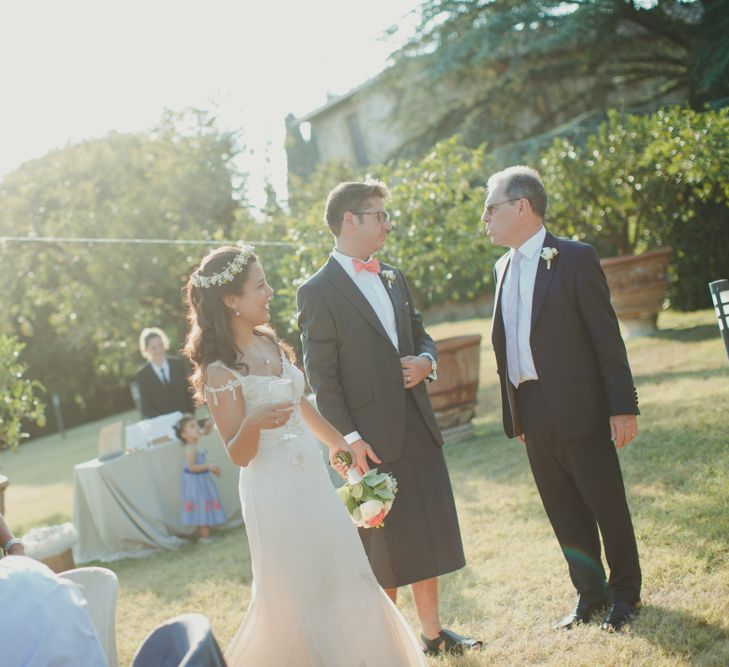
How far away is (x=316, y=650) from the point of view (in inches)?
131

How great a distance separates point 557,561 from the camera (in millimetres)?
5090

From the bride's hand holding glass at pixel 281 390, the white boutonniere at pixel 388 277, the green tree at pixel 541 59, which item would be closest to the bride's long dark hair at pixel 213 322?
the bride's hand holding glass at pixel 281 390

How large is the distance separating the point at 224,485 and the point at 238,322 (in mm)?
6027

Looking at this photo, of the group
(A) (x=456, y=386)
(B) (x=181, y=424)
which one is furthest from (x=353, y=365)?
(A) (x=456, y=386)

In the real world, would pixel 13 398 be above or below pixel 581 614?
above

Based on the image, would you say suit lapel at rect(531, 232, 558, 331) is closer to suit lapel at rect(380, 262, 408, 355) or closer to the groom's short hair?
suit lapel at rect(380, 262, 408, 355)

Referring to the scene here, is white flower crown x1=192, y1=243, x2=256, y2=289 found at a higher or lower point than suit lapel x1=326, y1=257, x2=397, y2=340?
higher

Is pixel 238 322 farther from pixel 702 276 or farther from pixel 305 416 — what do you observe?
pixel 702 276

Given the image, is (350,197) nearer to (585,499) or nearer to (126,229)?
(585,499)

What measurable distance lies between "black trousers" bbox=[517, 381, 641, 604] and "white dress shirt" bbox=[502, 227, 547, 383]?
9 centimetres

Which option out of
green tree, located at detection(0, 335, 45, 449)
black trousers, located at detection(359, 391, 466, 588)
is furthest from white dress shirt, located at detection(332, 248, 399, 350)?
green tree, located at detection(0, 335, 45, 449)

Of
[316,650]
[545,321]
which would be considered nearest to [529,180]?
[545,321]

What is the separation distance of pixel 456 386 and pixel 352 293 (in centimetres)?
564

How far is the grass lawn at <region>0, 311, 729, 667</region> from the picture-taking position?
3807mm
